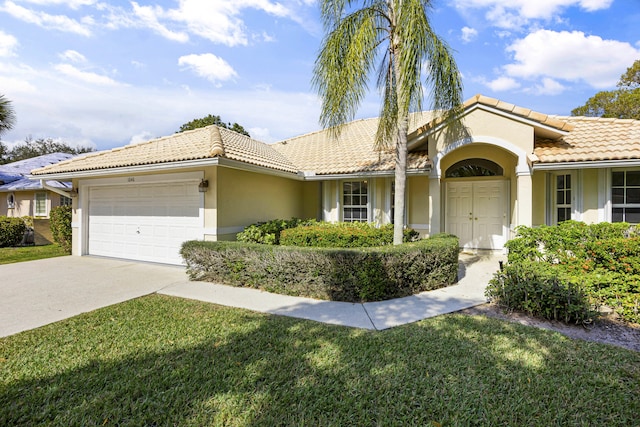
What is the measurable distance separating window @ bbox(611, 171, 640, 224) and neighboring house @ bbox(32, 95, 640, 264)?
0.10 feet

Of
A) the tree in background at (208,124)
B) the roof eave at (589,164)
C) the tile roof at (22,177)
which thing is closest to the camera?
the roof eave at (589,164)

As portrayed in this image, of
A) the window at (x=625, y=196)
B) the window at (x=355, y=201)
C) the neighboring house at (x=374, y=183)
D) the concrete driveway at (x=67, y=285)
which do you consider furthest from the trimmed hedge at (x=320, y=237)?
the window at (x=625, y=196)

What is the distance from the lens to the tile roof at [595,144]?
8.28 meters

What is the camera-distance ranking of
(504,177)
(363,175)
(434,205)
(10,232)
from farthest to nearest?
(10,232), (504,177), (363,175), (434,205)

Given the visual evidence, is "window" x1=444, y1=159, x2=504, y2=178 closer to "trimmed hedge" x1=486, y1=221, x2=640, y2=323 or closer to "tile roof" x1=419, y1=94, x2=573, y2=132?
"tile roof" x1=419, y1=94, x2=573, y2=132

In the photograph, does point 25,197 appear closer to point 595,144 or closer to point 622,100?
point 595,144

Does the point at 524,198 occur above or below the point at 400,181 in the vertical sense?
below

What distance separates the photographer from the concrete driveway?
18.2 ft

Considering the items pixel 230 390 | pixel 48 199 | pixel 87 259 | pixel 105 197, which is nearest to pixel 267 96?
pixel 105 197

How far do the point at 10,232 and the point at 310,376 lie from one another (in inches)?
783

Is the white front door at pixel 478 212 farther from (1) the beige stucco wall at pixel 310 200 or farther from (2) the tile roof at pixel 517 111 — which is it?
(1) the beige stucco wall at pixel 310 200

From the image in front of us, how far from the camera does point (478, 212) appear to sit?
1166 centimetres

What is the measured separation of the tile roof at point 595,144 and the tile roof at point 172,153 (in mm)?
8244

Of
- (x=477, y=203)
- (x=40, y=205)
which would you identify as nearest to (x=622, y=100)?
(x=477, y=203)
